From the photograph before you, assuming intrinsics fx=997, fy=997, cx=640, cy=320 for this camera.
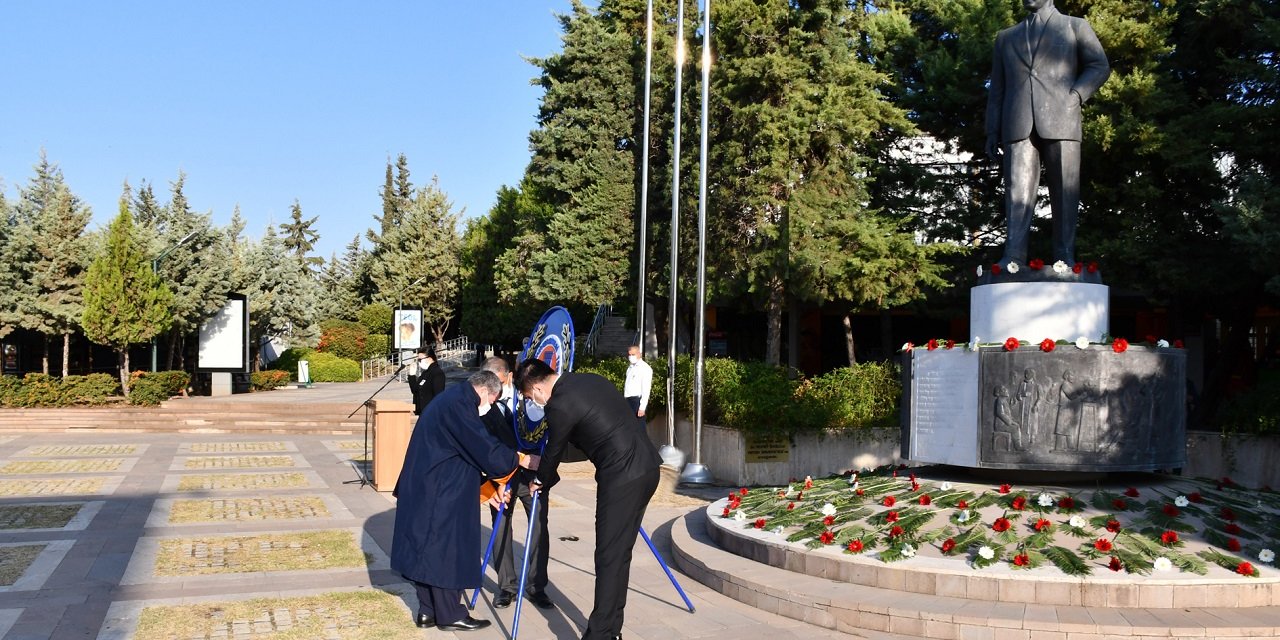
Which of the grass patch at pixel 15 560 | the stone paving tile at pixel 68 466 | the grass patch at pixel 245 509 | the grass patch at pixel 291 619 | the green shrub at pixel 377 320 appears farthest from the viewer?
the green shrub at pixel 377 320

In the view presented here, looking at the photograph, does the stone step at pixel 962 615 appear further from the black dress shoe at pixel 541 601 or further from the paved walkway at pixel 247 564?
the black dress shoe at pixel 541 601

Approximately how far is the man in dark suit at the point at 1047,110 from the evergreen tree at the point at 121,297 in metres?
25.6

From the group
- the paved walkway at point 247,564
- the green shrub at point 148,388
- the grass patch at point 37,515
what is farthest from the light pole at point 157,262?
the grass patch at point 37,515

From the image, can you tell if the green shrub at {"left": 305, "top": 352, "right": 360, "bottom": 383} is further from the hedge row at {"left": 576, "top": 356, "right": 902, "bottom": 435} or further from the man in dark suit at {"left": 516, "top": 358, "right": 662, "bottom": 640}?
the man in dark suit at {"left": 516, "top": 358, "right": 662, "bottom": 640}

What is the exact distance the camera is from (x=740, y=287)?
2033cm

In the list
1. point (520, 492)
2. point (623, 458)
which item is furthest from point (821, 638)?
point (520, 492)

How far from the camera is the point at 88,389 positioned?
26516 mm

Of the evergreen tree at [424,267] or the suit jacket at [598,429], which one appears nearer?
the suit jacket at [598,429]

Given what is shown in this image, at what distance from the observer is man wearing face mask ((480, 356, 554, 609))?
6594 mm

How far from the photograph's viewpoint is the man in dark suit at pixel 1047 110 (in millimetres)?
8859

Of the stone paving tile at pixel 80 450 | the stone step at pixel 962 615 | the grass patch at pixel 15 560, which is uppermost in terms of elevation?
the stone step at pixel 962 615

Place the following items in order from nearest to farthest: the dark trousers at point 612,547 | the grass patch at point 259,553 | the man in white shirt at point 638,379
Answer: the dark trousers at point 612,547 < the grass patch at point 259,553 < the man in white shirt at point 638,379

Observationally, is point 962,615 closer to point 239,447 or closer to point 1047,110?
point 1047,110

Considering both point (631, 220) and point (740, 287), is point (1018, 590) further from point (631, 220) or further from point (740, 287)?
point (631, 220)
